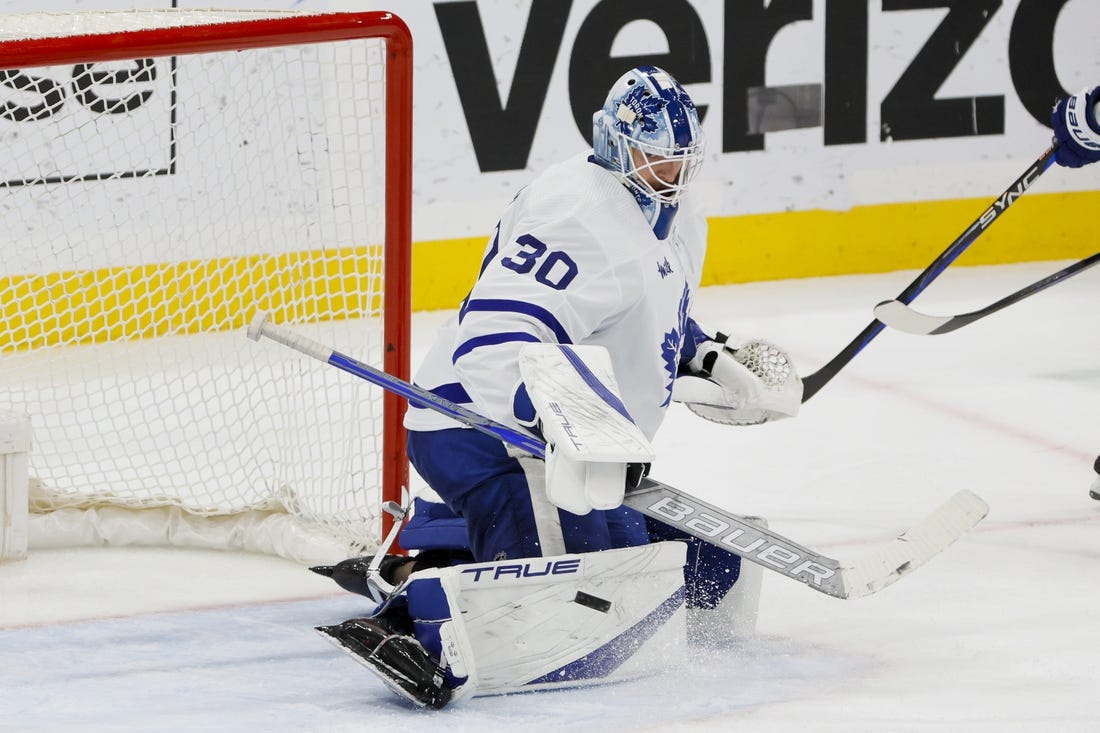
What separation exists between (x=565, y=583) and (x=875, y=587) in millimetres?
445

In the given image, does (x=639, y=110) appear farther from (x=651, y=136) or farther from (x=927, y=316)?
(x=927, y=316)

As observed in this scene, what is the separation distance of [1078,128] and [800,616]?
1.22 metres

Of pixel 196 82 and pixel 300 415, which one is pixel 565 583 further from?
pixel 196 82

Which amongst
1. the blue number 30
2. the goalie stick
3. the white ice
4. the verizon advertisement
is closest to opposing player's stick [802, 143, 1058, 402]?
the white ice

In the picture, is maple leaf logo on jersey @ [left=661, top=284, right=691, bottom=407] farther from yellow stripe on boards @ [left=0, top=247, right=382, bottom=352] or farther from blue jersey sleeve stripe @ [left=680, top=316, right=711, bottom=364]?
yellow stripe on boards @ [left=0, top=247, right=382, bottom=352]

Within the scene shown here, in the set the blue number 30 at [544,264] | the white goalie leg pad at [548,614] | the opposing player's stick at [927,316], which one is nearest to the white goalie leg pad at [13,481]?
the white goalie leg pad at [548,614]

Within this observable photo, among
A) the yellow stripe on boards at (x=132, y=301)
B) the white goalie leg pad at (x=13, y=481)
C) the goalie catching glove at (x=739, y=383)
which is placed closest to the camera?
the goalie catching glove at (x=739, y=383)

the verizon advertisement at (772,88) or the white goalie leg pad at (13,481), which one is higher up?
the verizon advertisement at (772,88)

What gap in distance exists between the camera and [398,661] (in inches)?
95.0

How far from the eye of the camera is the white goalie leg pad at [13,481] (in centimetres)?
317

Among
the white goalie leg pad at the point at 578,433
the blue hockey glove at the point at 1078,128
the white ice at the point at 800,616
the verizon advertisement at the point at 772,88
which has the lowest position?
the white ice at the point at 800,616

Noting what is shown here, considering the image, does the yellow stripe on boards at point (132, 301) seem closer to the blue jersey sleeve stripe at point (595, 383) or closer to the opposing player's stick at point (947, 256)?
the opposing player's stick at point (947, 256)

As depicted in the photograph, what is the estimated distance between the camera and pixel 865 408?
441 cm

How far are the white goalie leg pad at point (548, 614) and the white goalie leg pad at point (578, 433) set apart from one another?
195 mm
